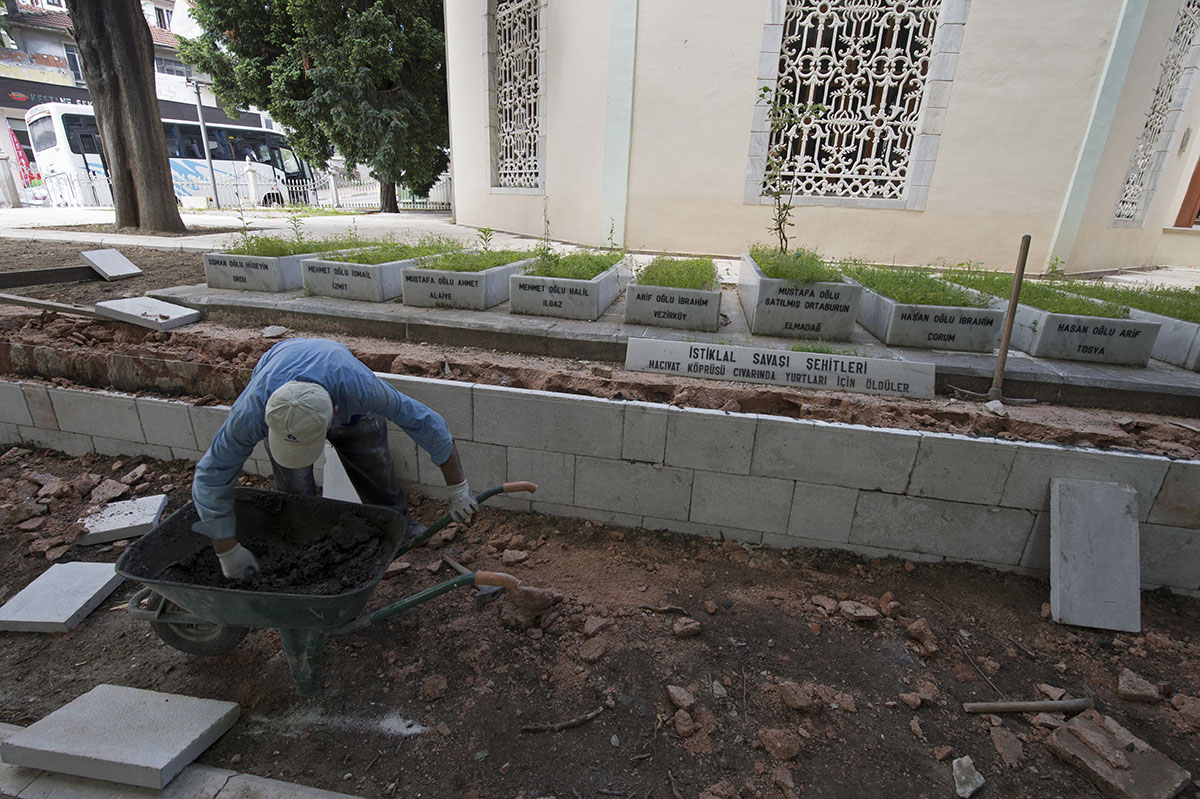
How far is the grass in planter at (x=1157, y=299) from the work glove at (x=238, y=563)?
19.5 ft

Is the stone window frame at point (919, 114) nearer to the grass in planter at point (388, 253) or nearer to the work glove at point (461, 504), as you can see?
the grass in planter at point (388, 253)

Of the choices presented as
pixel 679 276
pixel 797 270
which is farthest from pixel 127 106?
pixel 797 270

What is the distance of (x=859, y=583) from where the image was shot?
2840 mm

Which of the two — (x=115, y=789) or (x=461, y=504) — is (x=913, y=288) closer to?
(x=461, y=504)

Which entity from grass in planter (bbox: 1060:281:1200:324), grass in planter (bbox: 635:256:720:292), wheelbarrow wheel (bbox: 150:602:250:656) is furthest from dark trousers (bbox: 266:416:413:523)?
grass in planter (bbox: 1060:281:1200:324)

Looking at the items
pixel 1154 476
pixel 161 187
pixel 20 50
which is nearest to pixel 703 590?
pixel 1154 476

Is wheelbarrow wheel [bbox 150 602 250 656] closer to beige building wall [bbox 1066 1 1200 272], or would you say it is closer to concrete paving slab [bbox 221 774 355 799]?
concrete paving slab [bbox 221 774 355 799]

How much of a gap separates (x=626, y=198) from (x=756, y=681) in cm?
749

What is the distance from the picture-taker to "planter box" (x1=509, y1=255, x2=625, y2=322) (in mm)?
4570

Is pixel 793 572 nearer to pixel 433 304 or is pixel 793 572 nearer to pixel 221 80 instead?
pixel 433 304

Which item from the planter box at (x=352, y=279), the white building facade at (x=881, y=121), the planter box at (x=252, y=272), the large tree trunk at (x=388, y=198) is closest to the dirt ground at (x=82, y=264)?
the planter box at (x=252, y=272)

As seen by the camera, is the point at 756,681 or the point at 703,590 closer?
the point at 756,681

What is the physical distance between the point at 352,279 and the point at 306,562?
3.49m

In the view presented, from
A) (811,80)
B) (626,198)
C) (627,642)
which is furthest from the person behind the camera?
(626,198)
